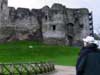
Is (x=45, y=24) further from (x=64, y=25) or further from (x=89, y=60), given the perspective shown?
(x=89, y=60)

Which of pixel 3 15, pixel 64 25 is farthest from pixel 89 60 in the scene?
pixel 64 25

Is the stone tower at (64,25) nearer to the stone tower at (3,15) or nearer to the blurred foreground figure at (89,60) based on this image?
the stone tower at (3,15)

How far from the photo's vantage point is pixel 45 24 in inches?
2409

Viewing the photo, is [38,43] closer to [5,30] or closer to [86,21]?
[5,30]

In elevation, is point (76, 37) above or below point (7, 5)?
below

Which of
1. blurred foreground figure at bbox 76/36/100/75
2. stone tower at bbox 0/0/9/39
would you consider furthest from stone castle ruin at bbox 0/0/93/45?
blurred foreground figure at bbox 76/36/100/75

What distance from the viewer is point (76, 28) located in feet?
209

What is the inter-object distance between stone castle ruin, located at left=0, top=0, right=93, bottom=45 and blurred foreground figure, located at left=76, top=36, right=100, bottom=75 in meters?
52.2

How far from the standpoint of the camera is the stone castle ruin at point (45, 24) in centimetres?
5947

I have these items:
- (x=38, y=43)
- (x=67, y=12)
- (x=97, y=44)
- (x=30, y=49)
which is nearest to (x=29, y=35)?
(x=38, y=43)

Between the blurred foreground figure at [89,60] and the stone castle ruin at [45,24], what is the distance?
5219 cm

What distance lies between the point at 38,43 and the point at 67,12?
8904 mm

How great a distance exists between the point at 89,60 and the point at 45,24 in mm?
55281

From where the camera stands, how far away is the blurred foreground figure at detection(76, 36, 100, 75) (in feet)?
19.3
